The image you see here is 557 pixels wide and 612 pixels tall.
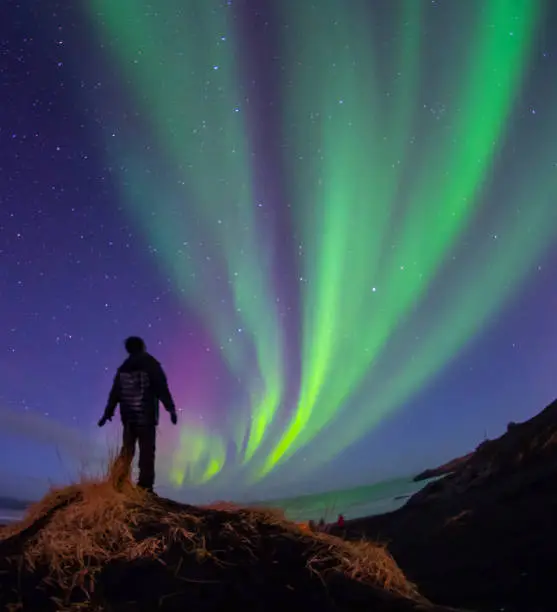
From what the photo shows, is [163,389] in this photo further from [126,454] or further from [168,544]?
[168,544]

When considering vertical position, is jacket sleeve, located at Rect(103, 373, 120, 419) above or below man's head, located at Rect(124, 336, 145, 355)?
below

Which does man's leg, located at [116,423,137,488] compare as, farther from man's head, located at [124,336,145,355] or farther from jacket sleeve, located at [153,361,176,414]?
man's head, located at [124,336,145,355]

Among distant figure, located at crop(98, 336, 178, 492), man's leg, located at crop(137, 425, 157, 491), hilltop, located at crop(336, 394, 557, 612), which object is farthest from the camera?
hilltop, located at crop(336, 394, 557, 612)

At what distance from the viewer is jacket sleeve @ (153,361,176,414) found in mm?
8391

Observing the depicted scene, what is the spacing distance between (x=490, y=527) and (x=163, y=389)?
49.5 ft

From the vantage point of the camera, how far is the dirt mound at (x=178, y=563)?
4777 millimetres

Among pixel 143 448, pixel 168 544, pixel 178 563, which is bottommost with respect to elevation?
pixel 178 563

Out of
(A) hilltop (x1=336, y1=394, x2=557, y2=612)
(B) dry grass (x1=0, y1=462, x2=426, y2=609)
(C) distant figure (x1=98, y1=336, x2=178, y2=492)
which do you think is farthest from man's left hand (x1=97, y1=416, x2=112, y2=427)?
(A) hilltop (x1=336, y1=394, x2=557, y2=612)

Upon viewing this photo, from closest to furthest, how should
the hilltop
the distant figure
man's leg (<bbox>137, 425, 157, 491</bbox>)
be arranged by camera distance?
man's leg (<bbox>137, 425, 157, 491</bbox>)
the distant figure
the hilltop

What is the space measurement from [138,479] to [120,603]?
2.96 metres

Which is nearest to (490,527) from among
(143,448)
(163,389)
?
(163,389)

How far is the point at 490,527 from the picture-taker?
1922cm

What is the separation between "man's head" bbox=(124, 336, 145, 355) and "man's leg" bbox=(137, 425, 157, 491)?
1107 mm

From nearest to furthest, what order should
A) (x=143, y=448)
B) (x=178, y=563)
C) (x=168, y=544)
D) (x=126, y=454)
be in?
1. (x=178, y=563)
2. (x=168, y=544)
3. (x=126, y=454)
4. (x=143, y=448)
